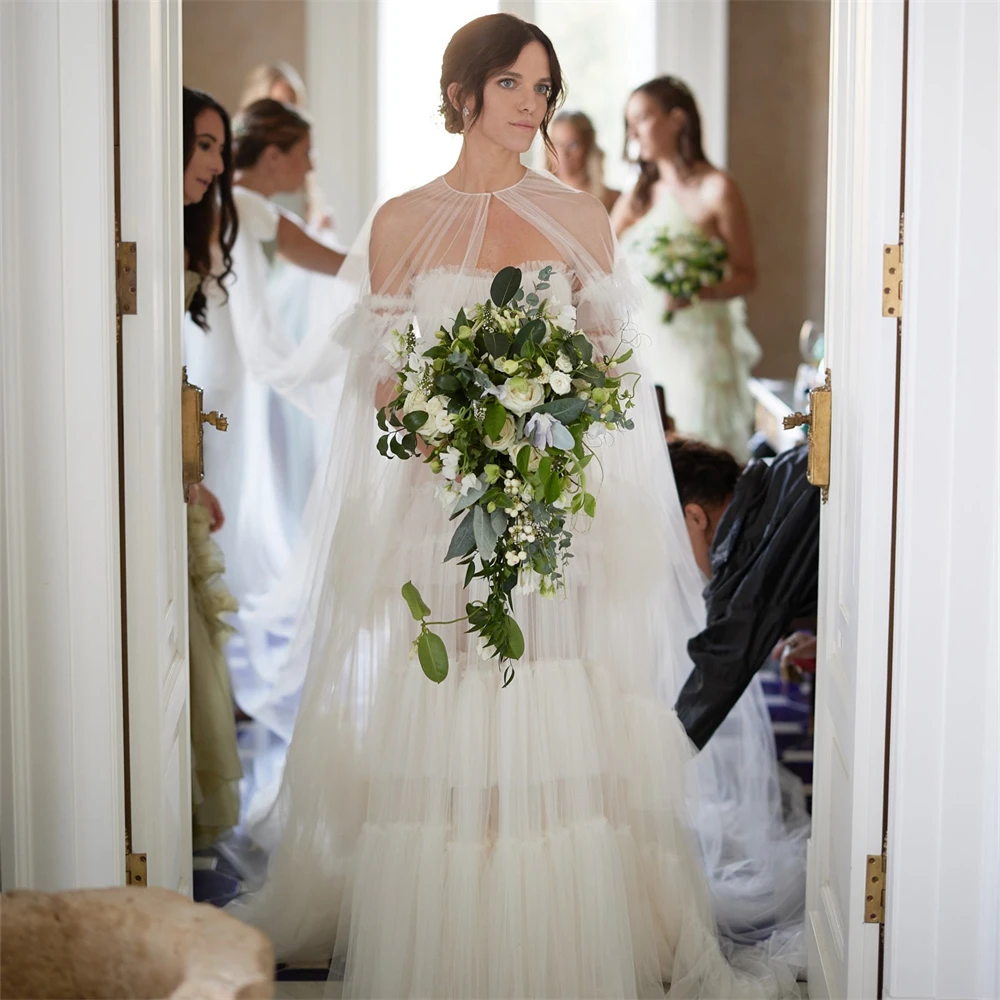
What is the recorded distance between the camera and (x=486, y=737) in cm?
270

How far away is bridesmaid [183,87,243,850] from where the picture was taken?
348 centimetres

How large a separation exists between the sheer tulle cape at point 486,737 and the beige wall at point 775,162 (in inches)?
137

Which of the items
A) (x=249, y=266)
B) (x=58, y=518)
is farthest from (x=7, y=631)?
(x=249, y=266)

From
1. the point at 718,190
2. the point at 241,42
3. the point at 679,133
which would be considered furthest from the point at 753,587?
the point at 241,42

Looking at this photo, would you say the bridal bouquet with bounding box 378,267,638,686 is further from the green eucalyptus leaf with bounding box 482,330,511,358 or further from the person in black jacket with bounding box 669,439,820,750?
the person in black jacket with bounding box 669,439,820,750

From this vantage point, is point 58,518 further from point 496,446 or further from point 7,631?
point 496,446

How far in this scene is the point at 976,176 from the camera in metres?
2.18

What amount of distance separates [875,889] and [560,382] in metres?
0.99

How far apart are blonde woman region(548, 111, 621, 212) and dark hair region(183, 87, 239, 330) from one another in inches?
88.8

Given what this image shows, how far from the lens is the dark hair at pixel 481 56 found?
112 inches

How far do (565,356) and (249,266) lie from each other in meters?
2.54

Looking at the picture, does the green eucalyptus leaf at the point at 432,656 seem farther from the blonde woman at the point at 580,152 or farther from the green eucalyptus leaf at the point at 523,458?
the blonde woman at the point at 580,152

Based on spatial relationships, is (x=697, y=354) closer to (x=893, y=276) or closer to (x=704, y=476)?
(x=704, y=476)

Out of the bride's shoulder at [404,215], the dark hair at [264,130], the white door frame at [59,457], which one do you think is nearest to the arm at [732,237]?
the dark hair at [264,130]
